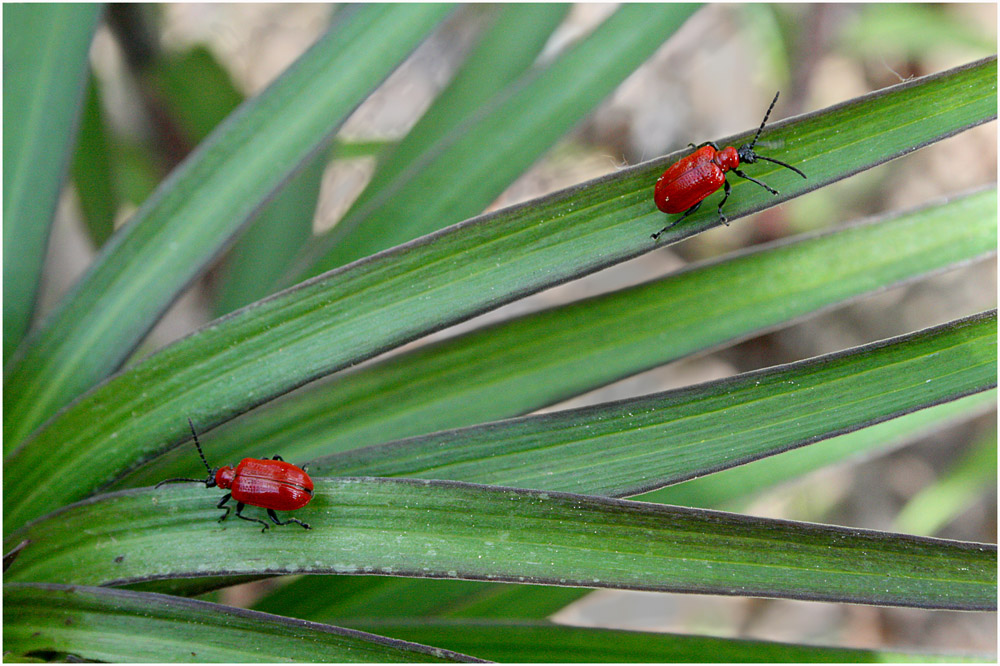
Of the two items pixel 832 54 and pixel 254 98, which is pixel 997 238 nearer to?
pixel 254 98

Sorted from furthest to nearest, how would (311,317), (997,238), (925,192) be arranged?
(925,192) < (997,238) < (311,317)

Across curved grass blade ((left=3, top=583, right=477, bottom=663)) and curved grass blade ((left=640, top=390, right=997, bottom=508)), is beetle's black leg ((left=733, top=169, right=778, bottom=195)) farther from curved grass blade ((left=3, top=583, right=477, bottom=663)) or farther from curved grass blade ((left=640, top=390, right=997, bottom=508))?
curved grass blade ((left=3, top=583, right=477, bottom=663))

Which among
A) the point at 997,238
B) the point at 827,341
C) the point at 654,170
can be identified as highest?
the point at 827,341

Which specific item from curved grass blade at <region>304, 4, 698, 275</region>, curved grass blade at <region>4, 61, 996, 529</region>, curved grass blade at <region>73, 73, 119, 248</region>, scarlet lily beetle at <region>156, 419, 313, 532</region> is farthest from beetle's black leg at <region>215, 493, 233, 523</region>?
curved grass blade at <region>73, 73, 119, 248</region>

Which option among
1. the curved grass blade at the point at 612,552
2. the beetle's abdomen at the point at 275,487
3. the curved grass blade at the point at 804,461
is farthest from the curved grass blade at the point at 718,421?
the curved grass blade at the point at 804,461

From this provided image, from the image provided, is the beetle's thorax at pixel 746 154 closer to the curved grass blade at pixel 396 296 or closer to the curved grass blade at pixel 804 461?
the curved grass blade at pixel 396 296

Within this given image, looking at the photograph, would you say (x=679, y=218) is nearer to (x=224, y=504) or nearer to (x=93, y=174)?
(x=224, y=504)


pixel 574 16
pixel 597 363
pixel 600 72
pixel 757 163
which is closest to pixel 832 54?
pixel 574 16
